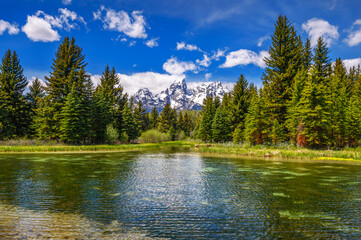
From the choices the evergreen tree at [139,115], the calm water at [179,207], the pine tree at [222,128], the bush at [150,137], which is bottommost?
the calm water at [179,207]

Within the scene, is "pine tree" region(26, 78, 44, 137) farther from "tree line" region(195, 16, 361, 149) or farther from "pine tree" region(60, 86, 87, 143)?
"tree line" region(195, 16, 361, 149)

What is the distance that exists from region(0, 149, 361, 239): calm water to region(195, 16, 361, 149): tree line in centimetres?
2026

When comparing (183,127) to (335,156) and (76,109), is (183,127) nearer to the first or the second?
(76,109)

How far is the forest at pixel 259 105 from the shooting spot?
3650 centimetres

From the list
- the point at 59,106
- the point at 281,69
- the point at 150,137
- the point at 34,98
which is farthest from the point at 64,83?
the point at 281,69

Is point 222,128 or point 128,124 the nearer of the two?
point 222,128

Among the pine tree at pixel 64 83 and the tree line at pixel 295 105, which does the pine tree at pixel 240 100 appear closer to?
the tree line at pixel 295 105

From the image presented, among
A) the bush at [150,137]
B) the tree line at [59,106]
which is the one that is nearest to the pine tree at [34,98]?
the tree line at [59,106]

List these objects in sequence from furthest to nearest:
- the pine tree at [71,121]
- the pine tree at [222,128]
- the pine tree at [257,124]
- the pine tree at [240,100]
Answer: the pine tree at [222,128]
the pine tree at [240,100]
the pine tree at [71,121]
the pine tree at [257,124]

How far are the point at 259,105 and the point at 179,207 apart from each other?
127 feet

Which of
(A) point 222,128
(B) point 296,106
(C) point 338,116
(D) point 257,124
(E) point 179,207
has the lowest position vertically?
(E) point 179,207

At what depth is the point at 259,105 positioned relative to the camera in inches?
1785

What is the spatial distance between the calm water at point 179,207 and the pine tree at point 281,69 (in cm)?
2990

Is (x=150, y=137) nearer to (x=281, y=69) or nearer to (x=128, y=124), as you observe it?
(x=128, y=124)
